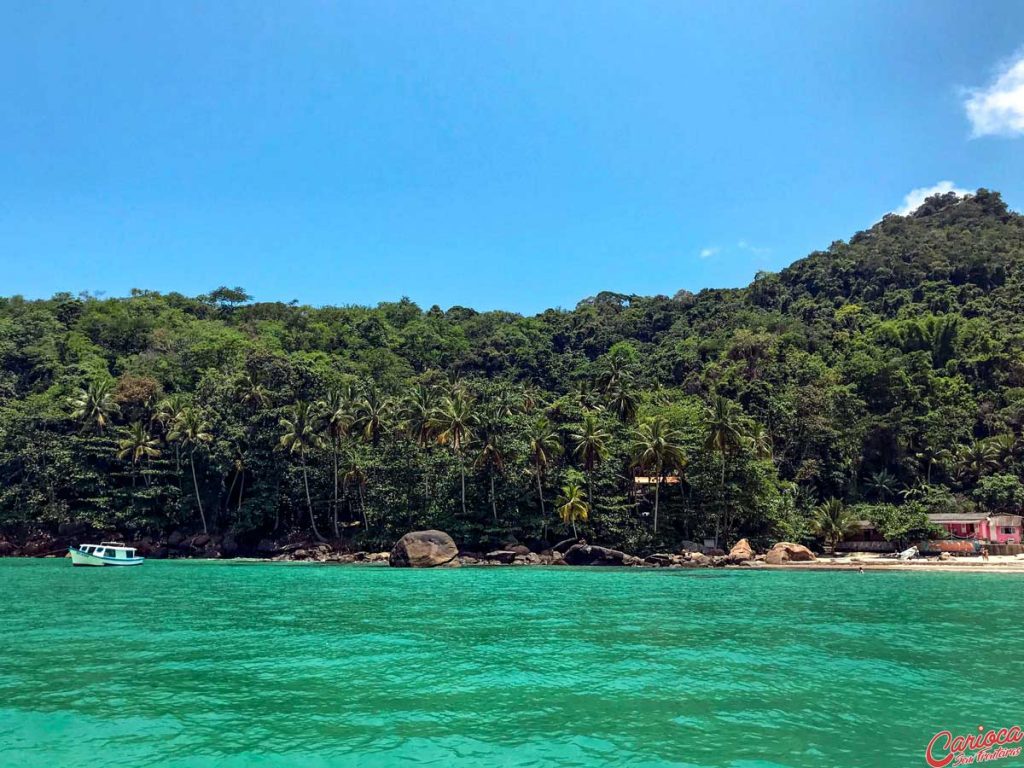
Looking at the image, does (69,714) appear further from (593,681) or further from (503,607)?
(503,607)

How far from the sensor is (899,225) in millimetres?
149125

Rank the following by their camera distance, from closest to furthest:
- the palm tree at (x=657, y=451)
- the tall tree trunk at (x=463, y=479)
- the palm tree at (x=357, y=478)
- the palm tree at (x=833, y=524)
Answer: the palm tree at (x=657, y=451) → the palm tree at (x=833, y=524) → the tall tree trunk at (x=463, y=479) → the palm tree at (x=357, y=478)

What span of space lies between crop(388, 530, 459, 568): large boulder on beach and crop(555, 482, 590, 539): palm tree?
973 centimetres

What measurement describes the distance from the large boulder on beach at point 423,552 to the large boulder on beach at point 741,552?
21.3 meters

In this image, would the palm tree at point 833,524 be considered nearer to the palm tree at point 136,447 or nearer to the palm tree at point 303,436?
the palm tree at point 303,436

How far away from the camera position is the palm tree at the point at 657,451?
5622 centimetres

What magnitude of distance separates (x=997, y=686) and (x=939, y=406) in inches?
2697

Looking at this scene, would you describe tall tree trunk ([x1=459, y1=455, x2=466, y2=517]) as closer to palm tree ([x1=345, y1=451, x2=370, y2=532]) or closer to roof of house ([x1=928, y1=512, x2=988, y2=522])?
A: palm tree ([x1=345, y1=451, x2=370, y2=532])

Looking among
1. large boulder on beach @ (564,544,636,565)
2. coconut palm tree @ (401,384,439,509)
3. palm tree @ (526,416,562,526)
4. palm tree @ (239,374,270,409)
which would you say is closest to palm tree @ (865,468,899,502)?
large boulder on beach @ (564,544,636,565)

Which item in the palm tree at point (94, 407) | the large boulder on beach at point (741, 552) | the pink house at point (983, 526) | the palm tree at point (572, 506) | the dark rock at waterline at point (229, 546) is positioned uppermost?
the palm tree at point (94, 407)

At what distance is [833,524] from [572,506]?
22.9 m

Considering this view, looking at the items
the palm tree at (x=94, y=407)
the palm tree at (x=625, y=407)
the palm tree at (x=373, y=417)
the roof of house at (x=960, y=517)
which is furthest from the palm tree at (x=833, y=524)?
the palm tree at (x=94, y=407)

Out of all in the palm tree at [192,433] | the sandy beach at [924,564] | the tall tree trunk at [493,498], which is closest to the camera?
the sandy beach at [924,564]

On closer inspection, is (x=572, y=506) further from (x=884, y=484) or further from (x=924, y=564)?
(x=884, y=484)
